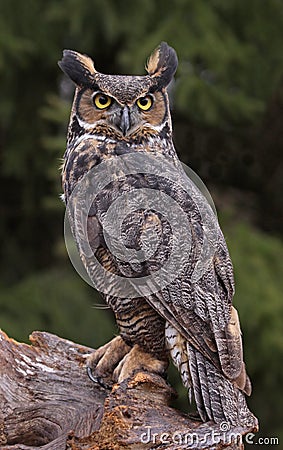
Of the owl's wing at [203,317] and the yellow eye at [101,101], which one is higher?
the yellow eye at [101,101]

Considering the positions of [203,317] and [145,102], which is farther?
[145,102]

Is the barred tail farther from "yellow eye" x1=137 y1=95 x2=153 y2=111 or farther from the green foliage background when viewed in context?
the green foliage background

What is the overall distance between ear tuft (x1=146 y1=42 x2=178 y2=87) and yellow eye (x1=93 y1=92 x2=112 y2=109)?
20 cm

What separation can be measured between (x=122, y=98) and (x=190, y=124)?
3123 mm

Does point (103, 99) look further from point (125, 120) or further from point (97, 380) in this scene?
point (97, 380)

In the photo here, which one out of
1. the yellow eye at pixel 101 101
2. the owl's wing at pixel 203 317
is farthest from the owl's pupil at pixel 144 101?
the owl's wing at pixel 203 317

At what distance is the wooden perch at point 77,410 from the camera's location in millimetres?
2613

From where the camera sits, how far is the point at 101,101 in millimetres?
2902

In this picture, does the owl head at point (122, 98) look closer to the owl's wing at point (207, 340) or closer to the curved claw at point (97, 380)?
the owl's wing at point (207, 340)

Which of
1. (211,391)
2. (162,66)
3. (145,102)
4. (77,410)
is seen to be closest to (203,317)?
(211,391)

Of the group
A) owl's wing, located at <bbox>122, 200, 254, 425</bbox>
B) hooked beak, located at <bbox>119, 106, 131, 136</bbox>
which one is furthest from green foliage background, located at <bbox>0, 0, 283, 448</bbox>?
owl's wing, located at <bbox>122, 200, 254, 425</bbox>

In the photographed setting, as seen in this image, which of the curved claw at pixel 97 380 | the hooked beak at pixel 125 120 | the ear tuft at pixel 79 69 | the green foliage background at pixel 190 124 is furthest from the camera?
the green foliage background at pixel 190 124

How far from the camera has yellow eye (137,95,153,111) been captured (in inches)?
114

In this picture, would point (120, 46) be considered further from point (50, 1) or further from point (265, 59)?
point (265, 59)
